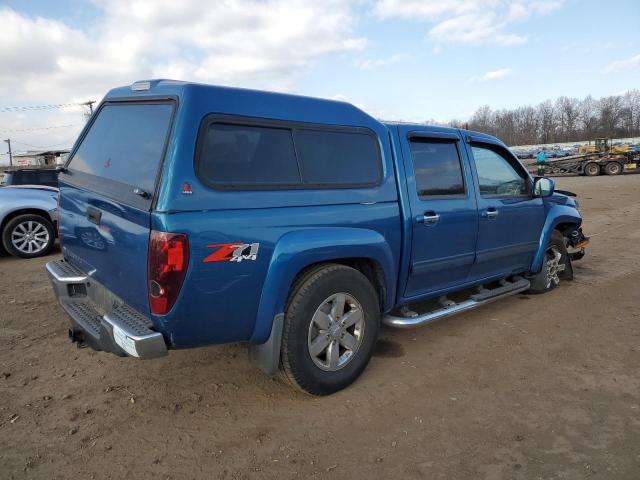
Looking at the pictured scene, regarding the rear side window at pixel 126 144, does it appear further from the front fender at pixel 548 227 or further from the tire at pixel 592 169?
the tire at pixel 592 169

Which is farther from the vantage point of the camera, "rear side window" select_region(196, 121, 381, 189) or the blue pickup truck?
"rear side window" select_region(196, 121, 381, 189)

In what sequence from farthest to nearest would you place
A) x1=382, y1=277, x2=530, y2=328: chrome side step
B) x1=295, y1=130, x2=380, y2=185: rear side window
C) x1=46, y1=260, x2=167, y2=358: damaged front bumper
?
x1=382, y1=277, x2=530, y2=328: chrome side step
x1=295, y1=130, x2=380, y2=185: rear side window
x1=46, y1=260, x2=167, y2=358: damaged front bumper

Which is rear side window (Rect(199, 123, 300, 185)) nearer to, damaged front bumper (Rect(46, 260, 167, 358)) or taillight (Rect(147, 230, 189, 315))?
taillight (Rect(147, 230, 189, 315))

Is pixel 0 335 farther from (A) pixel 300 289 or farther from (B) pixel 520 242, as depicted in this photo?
(B) pixel 520 242

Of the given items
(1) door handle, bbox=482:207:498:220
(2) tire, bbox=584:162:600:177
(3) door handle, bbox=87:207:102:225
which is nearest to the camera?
(3) door handle, bbox=87:207:102:225

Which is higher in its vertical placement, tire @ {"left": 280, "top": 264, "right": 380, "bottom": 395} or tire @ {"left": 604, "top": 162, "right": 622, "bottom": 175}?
tire @ {"left": 604, "top": 162, "right": 622, "bottom": 175}

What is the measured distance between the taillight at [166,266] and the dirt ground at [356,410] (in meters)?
0.90

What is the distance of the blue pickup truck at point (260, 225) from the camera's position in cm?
262

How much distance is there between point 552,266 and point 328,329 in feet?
11.8

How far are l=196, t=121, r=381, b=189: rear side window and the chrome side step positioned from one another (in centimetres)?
111

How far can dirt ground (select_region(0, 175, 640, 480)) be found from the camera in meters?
2.62

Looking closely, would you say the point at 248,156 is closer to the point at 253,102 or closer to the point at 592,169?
the point at 253,102

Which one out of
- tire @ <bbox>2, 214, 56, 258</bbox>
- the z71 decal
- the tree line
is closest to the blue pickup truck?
the z71 decal

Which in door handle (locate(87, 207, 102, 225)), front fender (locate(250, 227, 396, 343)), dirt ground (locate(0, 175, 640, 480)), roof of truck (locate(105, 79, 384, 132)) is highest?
roof of truck (locate(105, 79, 384, 132))
